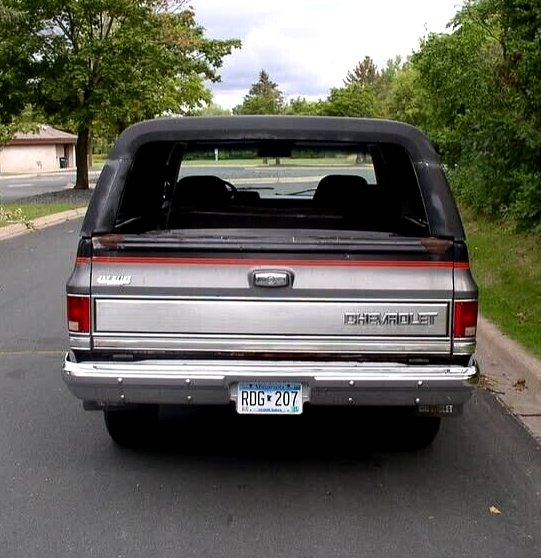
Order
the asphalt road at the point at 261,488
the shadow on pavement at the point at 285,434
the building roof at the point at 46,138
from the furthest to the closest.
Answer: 1. the building roof at the point at 46,138
2. the shadow on pavement at the point at 285,434
3. the asphalt road at the point at 261,488

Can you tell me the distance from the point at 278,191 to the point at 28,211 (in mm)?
17206

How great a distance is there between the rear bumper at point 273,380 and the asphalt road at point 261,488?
0.58m

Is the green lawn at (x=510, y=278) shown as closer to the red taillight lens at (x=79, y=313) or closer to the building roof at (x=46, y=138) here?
the red taillight lens at (x=79, y=313)

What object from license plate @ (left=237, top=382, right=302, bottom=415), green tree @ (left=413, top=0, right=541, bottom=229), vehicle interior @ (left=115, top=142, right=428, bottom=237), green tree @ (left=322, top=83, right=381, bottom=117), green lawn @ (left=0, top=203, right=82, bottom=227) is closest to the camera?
license plate @ (left=237, top=382, right=302, bottom=415)

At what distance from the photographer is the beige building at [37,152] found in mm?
65688

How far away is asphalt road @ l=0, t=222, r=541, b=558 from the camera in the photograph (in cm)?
395

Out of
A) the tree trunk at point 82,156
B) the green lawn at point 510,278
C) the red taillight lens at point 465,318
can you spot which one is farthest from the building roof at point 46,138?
the red taillight lens at point 465,318

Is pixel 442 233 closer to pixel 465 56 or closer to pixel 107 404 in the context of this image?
pixel 107 404

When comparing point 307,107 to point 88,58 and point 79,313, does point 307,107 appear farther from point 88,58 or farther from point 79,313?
point 79,313

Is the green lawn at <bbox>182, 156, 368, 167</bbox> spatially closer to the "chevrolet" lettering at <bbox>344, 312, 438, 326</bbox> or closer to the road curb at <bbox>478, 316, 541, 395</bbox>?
the road curb at <bbox>478, 316, 541, 395</bbox>

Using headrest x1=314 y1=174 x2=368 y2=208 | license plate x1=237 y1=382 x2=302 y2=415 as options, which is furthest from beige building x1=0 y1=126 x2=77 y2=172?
license plate x1=237 y1=382 x2=302 y2=415

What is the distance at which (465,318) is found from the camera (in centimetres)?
418

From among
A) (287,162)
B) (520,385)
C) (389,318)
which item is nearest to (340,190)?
(287,162)

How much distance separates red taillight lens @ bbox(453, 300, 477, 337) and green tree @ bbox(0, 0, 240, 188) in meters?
23.3
